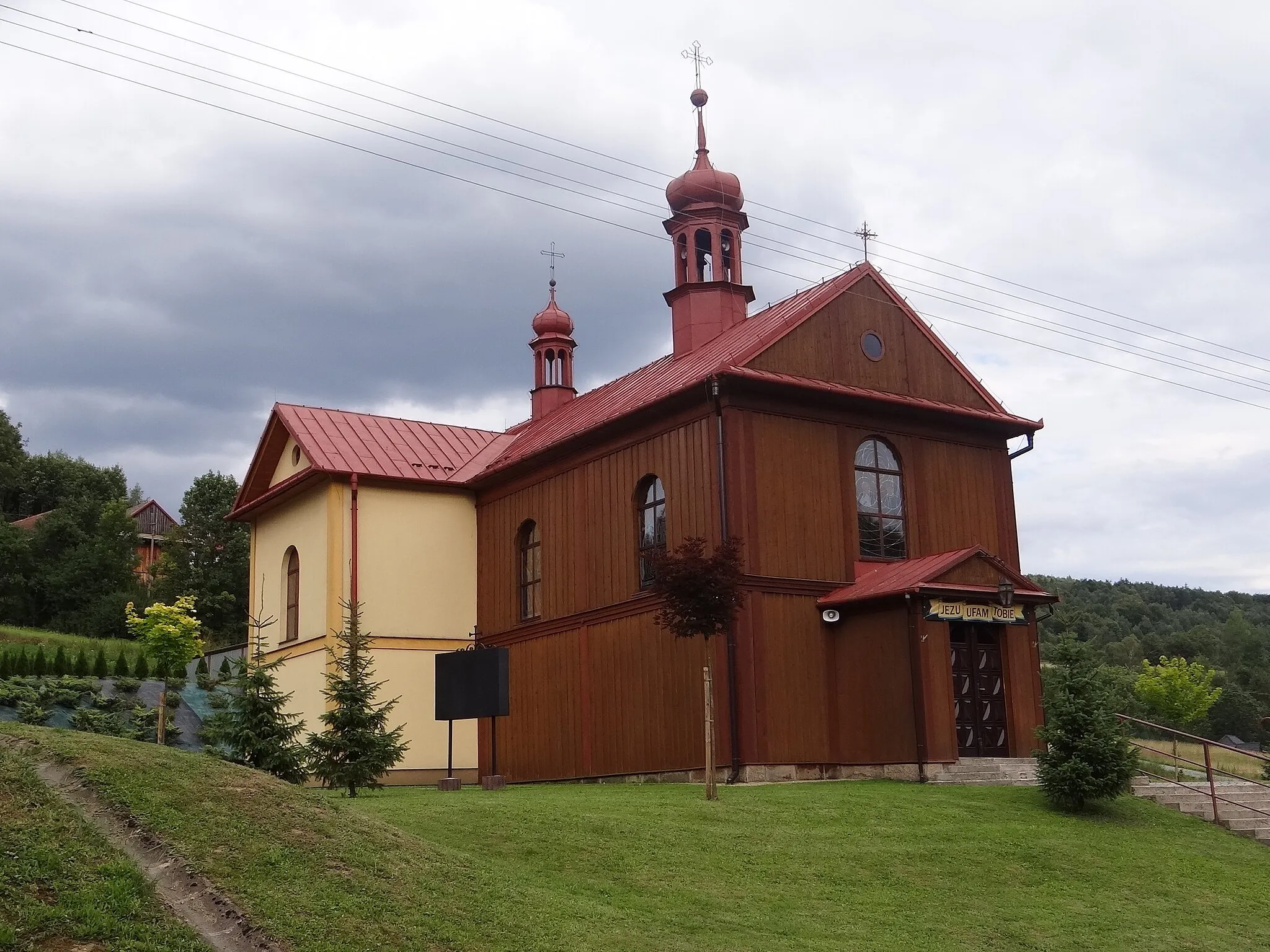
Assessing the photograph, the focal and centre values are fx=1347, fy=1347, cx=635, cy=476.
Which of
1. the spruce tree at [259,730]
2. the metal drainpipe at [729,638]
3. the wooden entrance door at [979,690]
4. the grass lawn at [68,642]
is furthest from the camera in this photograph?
the grass lawn at [68,642]

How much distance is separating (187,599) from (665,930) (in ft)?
63.7

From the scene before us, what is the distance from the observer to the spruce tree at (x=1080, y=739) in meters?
16.2

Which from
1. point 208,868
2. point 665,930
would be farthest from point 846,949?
point 208,868

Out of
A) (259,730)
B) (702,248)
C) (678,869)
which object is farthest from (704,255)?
(678,869)

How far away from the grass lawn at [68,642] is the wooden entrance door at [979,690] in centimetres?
2684

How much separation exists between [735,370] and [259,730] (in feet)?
28.2

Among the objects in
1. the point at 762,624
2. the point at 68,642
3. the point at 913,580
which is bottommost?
the point at 762,624

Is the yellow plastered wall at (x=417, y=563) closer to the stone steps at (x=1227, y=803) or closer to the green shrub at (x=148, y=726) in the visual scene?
the green shrub at (x=148, y=726)

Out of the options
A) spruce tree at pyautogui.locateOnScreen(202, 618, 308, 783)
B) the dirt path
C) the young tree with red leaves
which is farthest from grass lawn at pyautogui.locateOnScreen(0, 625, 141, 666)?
the dirt path

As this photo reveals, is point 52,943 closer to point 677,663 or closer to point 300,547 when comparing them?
point 677,663

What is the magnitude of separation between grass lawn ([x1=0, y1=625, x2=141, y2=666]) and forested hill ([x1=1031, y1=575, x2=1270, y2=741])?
32.6m

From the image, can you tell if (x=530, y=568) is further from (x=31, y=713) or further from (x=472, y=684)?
(x=31, y=713)

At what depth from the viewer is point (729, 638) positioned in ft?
64.6

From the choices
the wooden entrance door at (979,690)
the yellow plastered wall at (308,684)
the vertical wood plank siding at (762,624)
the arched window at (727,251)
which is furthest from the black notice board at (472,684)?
the arched window at (727,251)
